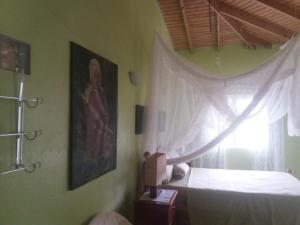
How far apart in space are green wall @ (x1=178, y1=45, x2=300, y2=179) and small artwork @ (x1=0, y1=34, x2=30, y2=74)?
4502mm

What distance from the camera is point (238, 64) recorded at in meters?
5.17

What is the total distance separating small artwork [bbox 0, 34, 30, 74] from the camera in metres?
1.09

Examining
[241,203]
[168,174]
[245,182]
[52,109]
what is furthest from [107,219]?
[245,182]

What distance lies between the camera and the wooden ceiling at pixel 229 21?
12.3ft

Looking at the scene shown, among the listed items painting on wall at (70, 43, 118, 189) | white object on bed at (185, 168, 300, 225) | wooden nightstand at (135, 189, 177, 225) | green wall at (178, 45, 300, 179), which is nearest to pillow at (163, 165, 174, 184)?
white object on bed at (185, 168, 300, 225)

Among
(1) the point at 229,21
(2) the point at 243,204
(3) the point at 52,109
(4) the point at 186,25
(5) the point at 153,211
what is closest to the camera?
(3) the point at 52,109

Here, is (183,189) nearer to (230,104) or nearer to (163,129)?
(163,129)

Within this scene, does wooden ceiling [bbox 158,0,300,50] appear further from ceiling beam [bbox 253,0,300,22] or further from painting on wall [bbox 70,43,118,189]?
painting on wall [bbox 70,43,118,189]

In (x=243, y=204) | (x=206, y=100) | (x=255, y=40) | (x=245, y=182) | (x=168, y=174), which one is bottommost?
(x=243, y=204)

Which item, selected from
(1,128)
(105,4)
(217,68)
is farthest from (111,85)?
(217,68)

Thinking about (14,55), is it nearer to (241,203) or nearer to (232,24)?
(241,203)

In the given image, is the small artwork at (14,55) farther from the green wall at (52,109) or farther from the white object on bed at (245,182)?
the white object on bed at (245,182)

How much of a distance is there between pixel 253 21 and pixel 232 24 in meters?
0.34

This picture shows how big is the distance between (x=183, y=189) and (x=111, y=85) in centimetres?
164
